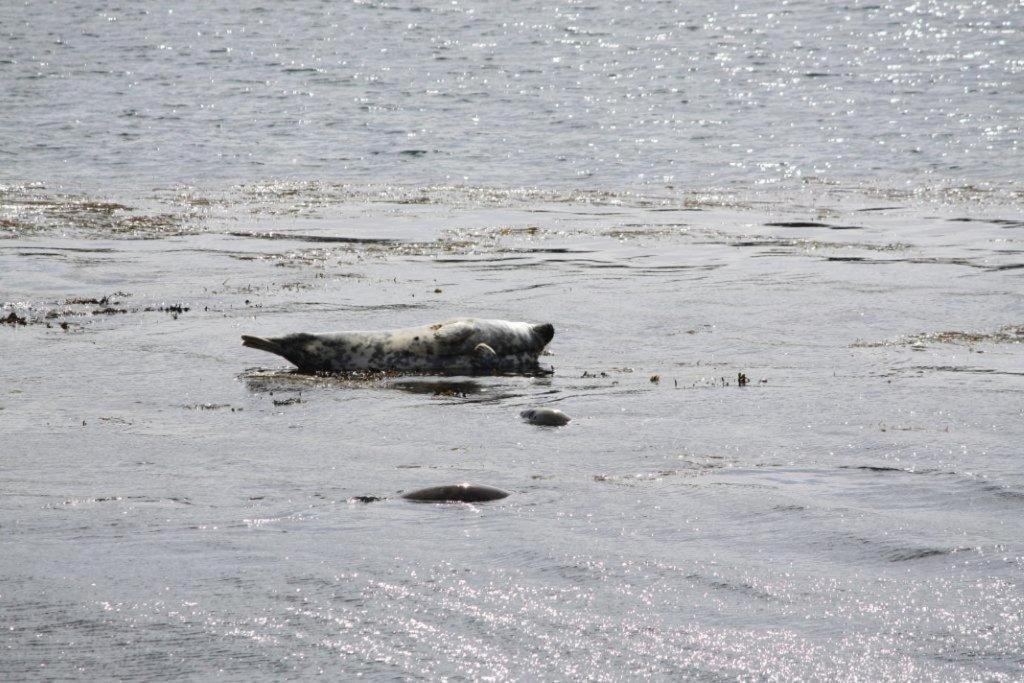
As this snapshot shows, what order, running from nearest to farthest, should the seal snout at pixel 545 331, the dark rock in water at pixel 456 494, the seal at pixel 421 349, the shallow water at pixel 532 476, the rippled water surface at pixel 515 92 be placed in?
the shallow water at pixel 532 476 → the dark rock in water at pixel 456 494 → the seal at pixel 421 349 → the seal snout at pixel 545 331 → the rippled water surface at pixel 515 92

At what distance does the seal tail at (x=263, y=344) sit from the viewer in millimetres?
7293

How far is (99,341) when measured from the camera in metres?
8.29

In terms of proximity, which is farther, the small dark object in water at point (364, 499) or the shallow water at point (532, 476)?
the small dark object in water at point (364, 499)

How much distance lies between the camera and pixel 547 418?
636 centimetres

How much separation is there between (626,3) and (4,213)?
3210cm

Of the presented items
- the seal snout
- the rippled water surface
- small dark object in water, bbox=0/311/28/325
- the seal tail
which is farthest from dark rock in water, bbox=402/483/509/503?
the rippled water surface

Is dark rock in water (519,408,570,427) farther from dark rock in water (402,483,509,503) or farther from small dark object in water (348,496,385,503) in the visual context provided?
small dark object in water (348,496,385,503)

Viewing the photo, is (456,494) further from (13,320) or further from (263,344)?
(13,320)

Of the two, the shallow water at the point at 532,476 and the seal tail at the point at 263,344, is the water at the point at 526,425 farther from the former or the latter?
the seal tail at the point at 263,344

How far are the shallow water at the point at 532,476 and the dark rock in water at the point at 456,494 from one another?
7cm

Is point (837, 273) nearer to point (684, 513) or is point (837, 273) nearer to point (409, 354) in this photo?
point (409, 354)

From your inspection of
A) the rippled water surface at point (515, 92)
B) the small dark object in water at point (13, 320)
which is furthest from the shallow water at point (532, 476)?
the rippled water surface at point (515, 92)

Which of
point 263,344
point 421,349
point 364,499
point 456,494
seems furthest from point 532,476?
point 263,344

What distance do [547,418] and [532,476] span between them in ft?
3.08
